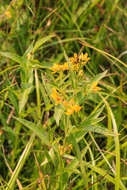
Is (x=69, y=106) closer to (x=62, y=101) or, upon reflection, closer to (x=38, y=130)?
(x=62, y=101)

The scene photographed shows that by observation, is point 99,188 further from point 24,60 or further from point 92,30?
point 92,30

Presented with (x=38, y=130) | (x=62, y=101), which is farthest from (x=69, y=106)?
(x=38, y=130)

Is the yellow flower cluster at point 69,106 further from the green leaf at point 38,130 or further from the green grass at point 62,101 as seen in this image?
the green leaf at point 38,130

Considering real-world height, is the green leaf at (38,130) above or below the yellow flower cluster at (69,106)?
below

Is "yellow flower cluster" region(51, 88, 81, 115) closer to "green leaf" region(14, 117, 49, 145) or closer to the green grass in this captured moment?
the green grass

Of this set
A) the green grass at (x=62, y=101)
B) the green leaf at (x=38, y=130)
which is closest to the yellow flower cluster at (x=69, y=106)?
the green grass at (x=62, y=101)

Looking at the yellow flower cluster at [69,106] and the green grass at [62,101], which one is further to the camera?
the green grass at [62,101]

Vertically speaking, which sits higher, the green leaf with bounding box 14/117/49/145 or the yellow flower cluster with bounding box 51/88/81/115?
the yellow flower cluster with bounding box 51/88/81/115

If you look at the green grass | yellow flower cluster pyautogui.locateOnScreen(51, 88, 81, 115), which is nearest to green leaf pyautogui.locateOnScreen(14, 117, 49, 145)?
the green grass

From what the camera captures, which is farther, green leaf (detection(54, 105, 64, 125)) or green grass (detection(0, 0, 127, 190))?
green grass (detection(0, 0, 127, 190))

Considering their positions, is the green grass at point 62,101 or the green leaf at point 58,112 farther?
the green grass at point 62,101
